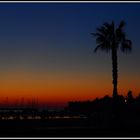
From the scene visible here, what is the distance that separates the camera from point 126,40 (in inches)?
1729

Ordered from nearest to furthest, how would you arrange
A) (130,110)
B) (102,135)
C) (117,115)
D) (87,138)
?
(87,138) < (102,135) < (117,115) < (130,110)

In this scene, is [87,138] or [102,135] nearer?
[87,138]

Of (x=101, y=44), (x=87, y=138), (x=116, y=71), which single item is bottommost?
(x=87, y=138)

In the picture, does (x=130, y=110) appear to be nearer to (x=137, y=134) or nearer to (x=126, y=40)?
(x=126, y=40)

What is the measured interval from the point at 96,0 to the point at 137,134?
9126 millimetres

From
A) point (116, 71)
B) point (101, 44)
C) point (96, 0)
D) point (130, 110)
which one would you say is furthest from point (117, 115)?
point (130, 110)

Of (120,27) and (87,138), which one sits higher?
(120,27)

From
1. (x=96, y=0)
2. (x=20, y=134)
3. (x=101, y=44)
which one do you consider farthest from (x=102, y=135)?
(x=101, y=44)

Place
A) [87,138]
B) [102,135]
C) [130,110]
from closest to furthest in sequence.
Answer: [87,138], [102,135], [130,110]

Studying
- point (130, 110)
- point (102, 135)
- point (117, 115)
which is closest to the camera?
point (102, 135)

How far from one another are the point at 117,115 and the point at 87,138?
17334 millimetres

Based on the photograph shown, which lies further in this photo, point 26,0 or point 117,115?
point 117,115

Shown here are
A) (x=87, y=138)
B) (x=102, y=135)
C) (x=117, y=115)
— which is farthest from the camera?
(x=117, y=115)

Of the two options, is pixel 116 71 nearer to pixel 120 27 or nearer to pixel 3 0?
pixel 120 27
